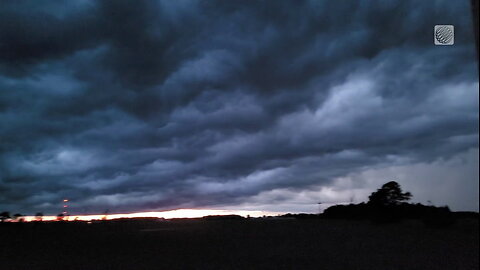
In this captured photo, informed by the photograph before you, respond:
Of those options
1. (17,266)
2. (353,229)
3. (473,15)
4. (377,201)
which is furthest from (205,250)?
(473,15)

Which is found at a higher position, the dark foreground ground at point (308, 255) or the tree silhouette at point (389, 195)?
the tree silhouette at point (389, 195)

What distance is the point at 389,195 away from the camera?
59.5 metres

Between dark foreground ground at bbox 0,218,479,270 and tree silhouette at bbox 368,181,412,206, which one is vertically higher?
tree silhouette at bbox 368,181,412,206

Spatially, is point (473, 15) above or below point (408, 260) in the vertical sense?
above

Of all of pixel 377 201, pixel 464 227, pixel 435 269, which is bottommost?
pixel 435 269

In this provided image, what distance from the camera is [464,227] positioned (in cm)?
4997

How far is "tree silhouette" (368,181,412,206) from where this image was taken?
5853 cm

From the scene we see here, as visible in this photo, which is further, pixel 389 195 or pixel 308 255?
pixel 389 195

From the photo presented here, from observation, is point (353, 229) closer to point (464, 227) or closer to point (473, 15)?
point (464, 227)

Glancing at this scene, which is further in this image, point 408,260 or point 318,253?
point 318,253

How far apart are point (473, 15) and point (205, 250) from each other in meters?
37.1

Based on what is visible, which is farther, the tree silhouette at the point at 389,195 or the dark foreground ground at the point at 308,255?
the tree silhouette at the point at 389,195

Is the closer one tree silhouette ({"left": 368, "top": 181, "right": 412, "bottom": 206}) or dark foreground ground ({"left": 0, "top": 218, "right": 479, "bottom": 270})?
dark foreground ground ({"left": 0, "top": 218, "right": 479, "bottom": 270})

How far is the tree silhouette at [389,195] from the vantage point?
192 feet
